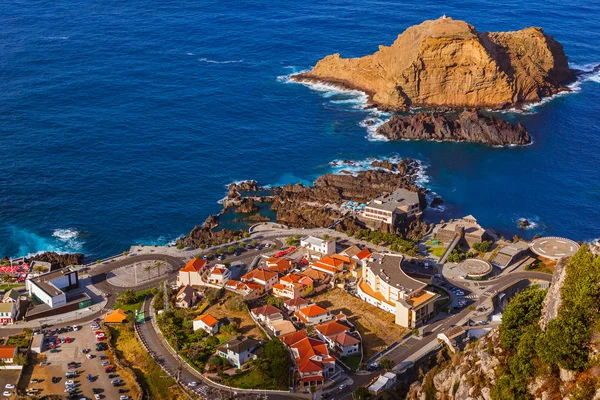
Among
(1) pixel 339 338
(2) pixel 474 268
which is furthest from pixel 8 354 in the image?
(2) pixel 474 268

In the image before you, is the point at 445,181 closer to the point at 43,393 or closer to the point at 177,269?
the point at 177,269

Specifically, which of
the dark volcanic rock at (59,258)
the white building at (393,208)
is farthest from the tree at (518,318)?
the dark volcanic rock at (59,258)

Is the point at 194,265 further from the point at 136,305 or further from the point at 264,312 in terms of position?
the point at 264,312

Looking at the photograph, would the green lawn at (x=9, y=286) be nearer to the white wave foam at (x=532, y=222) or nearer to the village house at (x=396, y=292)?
the village house at (x=396, y=292)

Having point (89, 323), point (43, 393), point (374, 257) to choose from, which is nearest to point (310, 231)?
point (374, 257)

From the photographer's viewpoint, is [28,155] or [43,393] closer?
[43,393]

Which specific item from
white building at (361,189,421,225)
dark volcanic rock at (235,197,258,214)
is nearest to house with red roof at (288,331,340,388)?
white building at (361,189,421,225)
